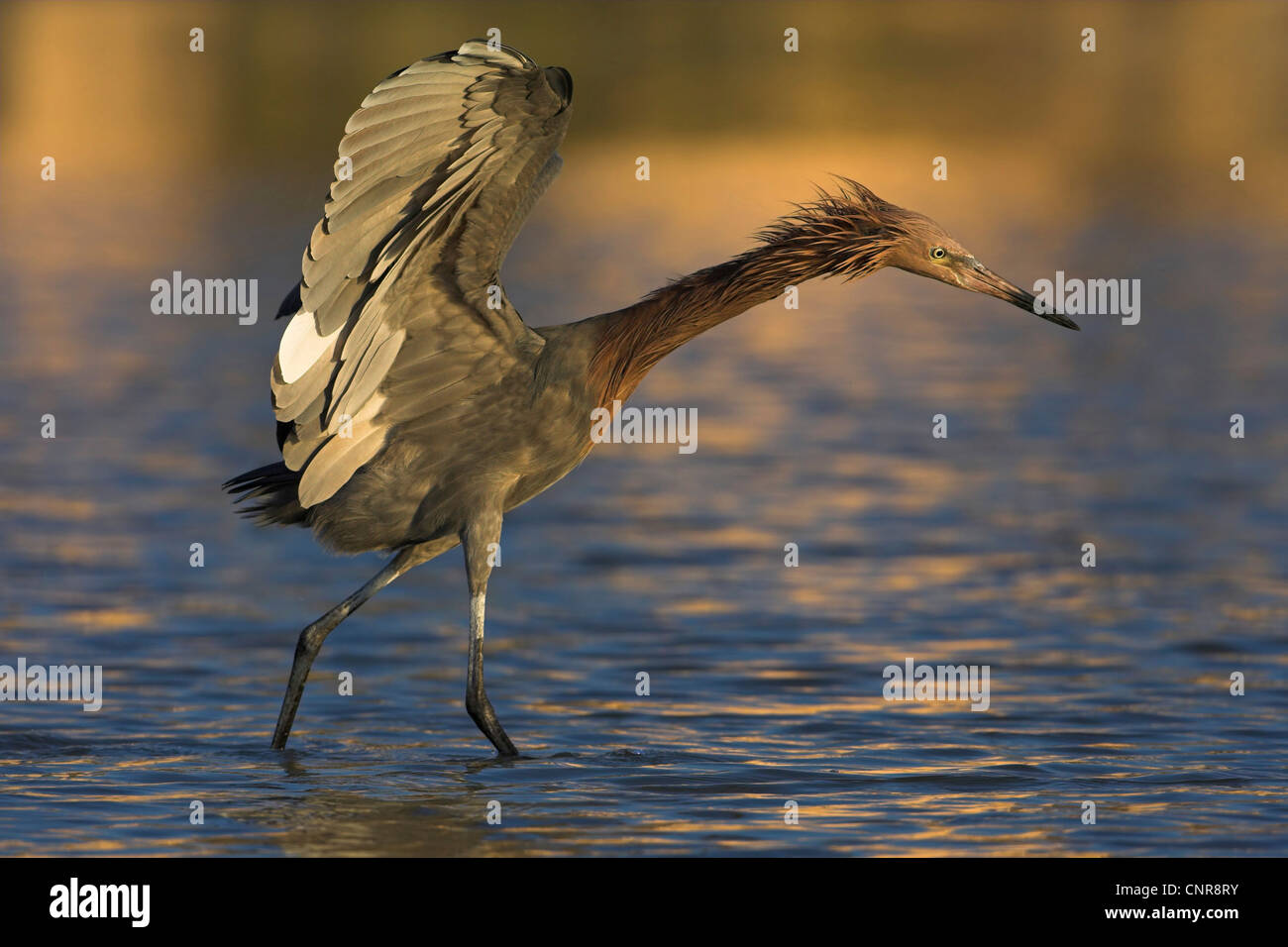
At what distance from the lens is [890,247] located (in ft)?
28.0

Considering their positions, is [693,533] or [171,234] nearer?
[693,533]

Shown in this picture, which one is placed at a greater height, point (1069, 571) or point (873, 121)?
point (873, 121)

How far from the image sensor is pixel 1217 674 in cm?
1053

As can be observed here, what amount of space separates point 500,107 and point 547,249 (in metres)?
26.3

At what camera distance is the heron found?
26.3 ft

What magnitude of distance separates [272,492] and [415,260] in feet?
5.20

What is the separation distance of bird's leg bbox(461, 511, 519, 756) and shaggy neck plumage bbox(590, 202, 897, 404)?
0.72m

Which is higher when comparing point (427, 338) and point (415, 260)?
point (415, 260)

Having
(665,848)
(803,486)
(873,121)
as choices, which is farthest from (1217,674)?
(873,121)

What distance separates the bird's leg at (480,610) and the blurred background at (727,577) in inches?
7.1

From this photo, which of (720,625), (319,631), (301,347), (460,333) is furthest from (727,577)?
(301,347)

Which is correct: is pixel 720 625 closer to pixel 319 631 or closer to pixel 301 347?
pixel 319 631

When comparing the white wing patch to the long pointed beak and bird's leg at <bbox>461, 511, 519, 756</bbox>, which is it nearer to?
bird's leg at <bbox>461, 511, 519, 756</bbox>

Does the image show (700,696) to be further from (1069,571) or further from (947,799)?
(1069,571)
